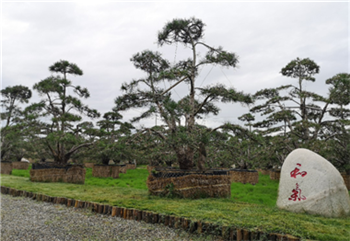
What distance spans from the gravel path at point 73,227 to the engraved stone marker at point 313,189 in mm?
2016

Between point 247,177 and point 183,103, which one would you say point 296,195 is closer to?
point 183,103

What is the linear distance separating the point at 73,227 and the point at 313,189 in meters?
4.12

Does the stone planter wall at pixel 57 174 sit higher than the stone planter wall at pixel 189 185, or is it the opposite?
the stone planter wall at pixel 189 185

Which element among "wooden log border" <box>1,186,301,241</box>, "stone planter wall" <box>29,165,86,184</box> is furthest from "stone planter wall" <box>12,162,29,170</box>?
"wooden log border" <box>1,186,301,241</box>

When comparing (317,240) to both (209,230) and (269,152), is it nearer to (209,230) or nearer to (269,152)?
(209,230)

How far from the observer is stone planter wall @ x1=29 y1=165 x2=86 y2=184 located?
983 centimetres

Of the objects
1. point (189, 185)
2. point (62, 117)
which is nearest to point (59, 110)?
point (62, 117)

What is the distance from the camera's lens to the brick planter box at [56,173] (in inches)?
387

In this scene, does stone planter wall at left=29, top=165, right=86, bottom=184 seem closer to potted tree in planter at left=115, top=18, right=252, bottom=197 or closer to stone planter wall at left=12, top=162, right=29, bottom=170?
potted tree in planter at left=115, top=18, right=252, bottom=197

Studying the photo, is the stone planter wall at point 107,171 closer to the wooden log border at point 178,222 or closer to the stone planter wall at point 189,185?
the wooden log border at point 178,222

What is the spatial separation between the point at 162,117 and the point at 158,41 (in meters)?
2.49

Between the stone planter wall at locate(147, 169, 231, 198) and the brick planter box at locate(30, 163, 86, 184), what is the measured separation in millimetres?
4838

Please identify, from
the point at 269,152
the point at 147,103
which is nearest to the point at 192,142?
the point at 147,103

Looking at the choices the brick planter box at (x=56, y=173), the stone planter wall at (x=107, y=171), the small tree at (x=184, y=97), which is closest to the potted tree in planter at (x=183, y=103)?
the small tree at (x=184, y=97)
